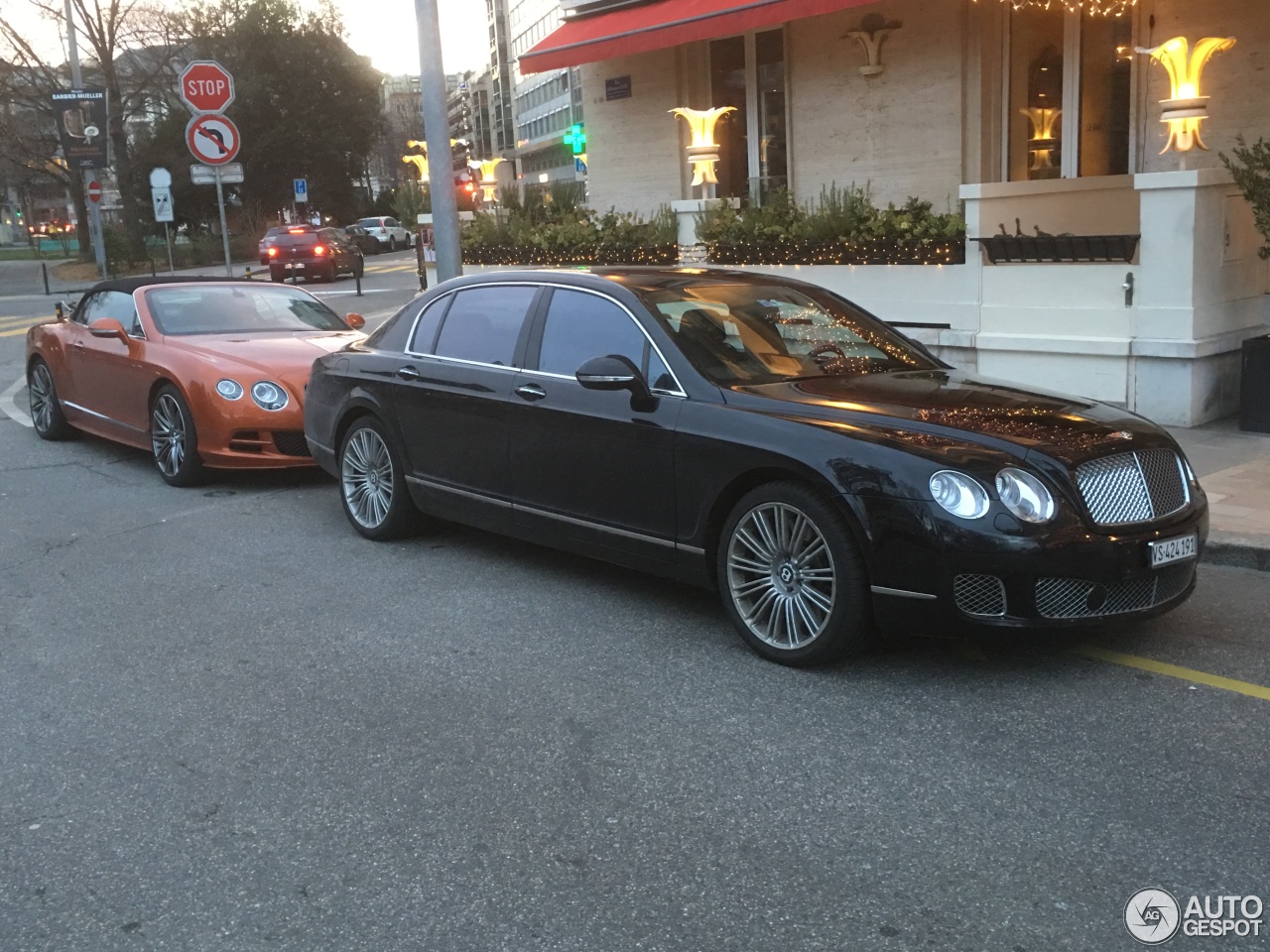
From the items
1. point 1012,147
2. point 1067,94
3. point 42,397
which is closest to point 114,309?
point 42,397

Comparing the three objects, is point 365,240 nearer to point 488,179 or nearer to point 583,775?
point 488,179

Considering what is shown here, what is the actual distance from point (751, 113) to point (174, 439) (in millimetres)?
8429

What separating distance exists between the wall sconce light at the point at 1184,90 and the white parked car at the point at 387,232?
4371 cm

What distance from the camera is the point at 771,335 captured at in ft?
19.7

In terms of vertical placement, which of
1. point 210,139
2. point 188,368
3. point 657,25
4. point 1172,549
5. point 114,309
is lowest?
point 1172,549

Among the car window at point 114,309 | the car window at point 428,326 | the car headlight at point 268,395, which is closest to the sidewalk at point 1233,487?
the car window at point 428,326

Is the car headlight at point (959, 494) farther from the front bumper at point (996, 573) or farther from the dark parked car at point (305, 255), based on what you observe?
the dark parked car at point (305, 255)

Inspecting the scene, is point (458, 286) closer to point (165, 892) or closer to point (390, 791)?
point (390, 791)

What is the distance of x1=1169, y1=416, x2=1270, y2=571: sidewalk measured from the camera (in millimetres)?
6406

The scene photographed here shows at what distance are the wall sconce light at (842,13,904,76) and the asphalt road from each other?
27.5 ft

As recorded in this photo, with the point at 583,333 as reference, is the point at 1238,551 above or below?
below

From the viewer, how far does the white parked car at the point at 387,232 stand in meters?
51.9

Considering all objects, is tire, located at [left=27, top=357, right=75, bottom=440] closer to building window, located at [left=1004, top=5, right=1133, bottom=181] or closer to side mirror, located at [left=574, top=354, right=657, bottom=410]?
side mirror, located at [left=574, top=354, right=657, bottom=410]

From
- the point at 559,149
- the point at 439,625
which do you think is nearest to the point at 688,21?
the point at 439,625
